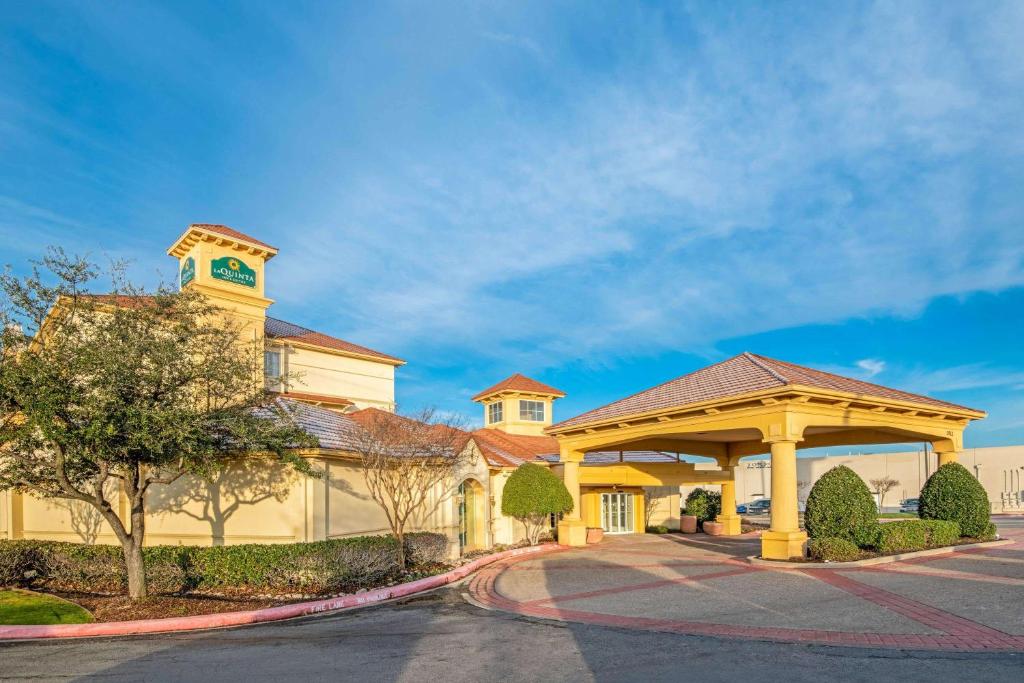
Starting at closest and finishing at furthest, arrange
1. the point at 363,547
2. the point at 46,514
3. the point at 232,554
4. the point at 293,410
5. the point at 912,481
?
the point at 232,554, the point at 363,547, the point at 293,410, the point at 46,514, the point at 912,481

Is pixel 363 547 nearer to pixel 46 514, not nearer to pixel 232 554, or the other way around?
pixel 232 554

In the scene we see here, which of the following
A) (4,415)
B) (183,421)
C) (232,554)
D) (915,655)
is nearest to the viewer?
(915,655)

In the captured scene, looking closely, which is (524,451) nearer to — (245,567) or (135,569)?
(245,567)

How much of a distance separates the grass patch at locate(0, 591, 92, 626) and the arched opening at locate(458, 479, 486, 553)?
11473 mm

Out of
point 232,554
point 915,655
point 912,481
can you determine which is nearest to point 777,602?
point 915,655

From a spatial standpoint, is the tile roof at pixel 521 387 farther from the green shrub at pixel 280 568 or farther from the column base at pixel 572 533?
the green shrub at pixel 280 568

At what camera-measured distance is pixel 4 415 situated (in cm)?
1394

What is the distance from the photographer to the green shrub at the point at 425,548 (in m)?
18.9

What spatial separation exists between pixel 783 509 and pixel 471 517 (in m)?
10.2

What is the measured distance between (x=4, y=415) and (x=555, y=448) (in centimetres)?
2232

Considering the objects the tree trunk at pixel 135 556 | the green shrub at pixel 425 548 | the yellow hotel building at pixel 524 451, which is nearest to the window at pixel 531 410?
the yellow hotel building at pixel 524 451

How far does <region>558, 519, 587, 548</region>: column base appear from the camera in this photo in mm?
24266

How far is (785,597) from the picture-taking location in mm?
12742

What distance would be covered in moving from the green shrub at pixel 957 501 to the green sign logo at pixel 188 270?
86.5 ft
